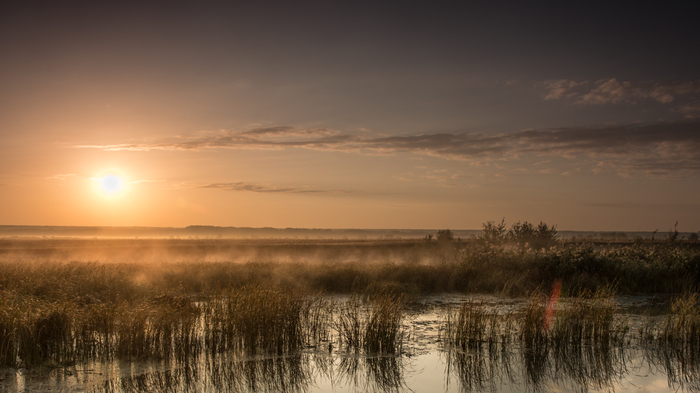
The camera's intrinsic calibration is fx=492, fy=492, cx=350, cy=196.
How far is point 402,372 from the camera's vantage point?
8.71m

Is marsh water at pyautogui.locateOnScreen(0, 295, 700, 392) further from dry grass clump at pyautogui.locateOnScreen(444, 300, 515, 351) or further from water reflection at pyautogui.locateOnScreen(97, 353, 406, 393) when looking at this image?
dry grass clump at pyautogui.locateOnScreen(444, 300, 515, 351)

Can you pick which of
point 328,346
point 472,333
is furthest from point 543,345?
point 328,346

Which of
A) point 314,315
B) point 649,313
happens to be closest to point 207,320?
point 314,315

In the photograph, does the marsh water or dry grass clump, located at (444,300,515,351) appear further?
dry grass clump, located at (444,300,515,351)

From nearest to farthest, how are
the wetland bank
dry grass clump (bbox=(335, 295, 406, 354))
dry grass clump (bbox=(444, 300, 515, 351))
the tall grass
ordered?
the wetland bank → the tall grass → dry grass clump (bbox=(335, 295, 406, 354)) → dry grass clump (bbox=(444, 300, 515, 351))

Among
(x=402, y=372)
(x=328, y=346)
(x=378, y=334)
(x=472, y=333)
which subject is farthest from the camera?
(x=472, y=333)

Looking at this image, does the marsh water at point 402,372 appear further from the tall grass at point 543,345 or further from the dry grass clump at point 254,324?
the dry grass clump at point 254,324

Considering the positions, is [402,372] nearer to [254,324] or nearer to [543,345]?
[254,324]

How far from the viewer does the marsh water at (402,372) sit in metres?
7.93

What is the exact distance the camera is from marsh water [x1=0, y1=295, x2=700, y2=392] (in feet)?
26.0

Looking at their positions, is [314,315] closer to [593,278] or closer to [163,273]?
[163,273]

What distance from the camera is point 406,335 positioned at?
432 inches

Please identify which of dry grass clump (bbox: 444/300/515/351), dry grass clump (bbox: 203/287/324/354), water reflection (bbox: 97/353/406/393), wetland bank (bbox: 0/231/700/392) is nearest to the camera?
water reflection (bbox: 97/353/406/393)

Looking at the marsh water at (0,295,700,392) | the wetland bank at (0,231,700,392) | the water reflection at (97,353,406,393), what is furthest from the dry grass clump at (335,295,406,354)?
the water reflection at (97,353,406,393)
